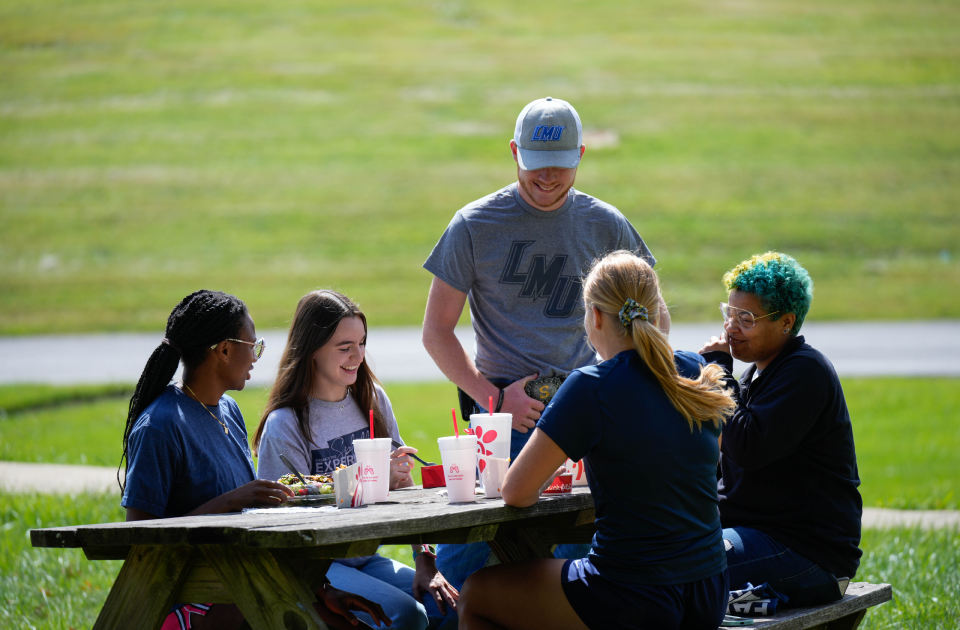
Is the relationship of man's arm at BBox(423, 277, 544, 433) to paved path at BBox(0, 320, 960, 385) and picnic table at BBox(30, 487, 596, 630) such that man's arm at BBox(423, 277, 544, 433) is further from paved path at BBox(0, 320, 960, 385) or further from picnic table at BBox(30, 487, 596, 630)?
paved path at BBox(0, 320, 960, 385)

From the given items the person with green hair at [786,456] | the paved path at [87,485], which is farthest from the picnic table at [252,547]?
the paved path at [87,485]

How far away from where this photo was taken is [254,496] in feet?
11.0

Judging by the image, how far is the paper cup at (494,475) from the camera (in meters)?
3.37

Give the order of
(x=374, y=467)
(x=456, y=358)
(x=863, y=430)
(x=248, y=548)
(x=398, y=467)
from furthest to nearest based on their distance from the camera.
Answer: (x=863, y=430), (x=456, y=358), (x=398, y=467), (x=374, y=467), (x=248, y=548)

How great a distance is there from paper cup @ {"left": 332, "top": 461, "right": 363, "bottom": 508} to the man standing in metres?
1.03

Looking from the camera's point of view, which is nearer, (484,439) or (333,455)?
(484,439)

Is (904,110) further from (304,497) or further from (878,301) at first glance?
(304,497)

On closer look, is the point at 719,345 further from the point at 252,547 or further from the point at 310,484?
the point at 252,547

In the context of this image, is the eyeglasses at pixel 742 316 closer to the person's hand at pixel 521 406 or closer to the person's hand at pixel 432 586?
the person's hand at pixel 521 406

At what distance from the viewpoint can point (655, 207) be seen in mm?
23906

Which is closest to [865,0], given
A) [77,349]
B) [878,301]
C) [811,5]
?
[811,5]

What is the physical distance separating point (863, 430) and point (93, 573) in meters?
7.05

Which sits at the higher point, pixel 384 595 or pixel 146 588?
pixel 146 588

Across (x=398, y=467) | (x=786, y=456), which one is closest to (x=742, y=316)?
(x=786, y=456)
